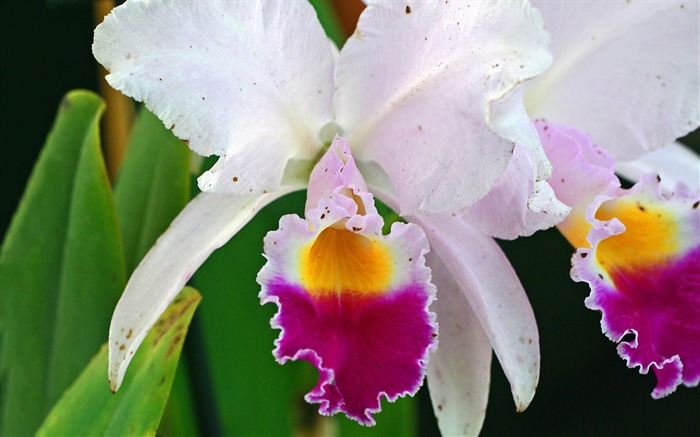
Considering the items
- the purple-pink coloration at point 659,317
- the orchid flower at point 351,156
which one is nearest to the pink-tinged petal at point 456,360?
the orchid flower at point 351,156

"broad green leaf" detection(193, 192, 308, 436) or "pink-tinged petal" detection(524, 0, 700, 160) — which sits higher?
"pink-tinged petal" detection(524, 0, 700, 160)

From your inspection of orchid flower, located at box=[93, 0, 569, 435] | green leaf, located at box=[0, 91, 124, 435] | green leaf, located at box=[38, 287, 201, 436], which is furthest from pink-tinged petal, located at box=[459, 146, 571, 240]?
green leaf, located at box=[0, 91, 124, 435]

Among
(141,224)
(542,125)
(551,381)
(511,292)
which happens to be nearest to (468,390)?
(511,292)

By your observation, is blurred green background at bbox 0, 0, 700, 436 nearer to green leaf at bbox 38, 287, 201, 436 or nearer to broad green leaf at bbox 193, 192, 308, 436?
broad green leaf at bbox 193, 192, 308, 436

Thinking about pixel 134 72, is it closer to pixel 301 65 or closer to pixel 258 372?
pixel 301 65

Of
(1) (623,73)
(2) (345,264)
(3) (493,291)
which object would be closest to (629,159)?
(1) (623,73)

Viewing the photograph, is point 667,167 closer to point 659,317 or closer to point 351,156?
point 659,317

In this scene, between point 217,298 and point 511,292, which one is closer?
point 511,292

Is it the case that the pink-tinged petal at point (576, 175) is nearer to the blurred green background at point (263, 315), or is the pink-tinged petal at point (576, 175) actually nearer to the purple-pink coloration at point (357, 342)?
the purple-pink coloration at point (357, 342)
